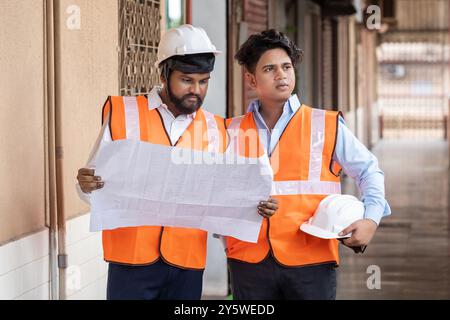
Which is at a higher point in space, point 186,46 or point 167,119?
point 186,46

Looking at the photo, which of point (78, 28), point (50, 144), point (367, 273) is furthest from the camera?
point (367, 273)

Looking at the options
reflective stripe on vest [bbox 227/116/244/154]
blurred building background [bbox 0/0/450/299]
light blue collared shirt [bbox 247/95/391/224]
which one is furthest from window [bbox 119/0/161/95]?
light blue collared shirt [bbox 247/95/391/224]

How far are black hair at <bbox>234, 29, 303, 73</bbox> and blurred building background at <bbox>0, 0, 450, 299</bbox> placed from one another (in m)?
1.09

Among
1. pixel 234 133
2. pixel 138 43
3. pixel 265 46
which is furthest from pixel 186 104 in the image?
pixel 138 43

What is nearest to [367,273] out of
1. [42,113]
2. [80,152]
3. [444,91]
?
[80,152]

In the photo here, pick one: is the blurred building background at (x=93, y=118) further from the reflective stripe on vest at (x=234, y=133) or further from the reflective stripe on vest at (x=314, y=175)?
the reflective stripe on vest at (x=314, y=175)

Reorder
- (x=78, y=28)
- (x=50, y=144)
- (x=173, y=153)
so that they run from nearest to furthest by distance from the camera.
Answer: (x=173, y=153) → (x=50, y=144) → (x=78, y=28)

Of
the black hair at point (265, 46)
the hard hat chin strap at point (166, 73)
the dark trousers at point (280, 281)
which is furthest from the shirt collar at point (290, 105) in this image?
the dark trousers at point (280, 281)

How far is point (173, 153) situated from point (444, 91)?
116 feet

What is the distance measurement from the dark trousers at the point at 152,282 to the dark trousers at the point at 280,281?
17cm
